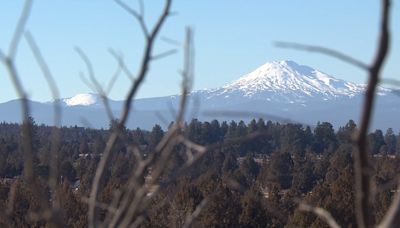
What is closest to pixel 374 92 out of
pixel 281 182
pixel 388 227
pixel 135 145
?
pixel 388 227

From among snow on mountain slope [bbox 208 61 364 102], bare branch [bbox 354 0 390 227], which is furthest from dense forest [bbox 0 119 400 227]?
snow on mountain slope [bbox 208 61 364 102]

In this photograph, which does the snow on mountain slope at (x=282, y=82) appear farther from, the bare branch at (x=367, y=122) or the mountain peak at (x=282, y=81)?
the bare branch at (x=367, y=122)

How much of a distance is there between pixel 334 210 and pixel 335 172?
13.5 meters

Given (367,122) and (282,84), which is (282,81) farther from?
(367,122)

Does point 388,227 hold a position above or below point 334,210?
above

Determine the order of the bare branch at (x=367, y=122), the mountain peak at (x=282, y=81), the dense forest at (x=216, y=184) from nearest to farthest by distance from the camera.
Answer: the bare branch at (x=367, y=122) → the dense forest at (x=216, y=184) → the mountain peak at (x=282, y=81)

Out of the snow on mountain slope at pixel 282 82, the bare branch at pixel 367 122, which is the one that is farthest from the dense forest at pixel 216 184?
the snow on mountain slope at pixel 282 82

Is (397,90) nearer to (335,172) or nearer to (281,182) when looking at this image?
(335,172)

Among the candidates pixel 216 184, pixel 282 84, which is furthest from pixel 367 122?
pixel 282 84

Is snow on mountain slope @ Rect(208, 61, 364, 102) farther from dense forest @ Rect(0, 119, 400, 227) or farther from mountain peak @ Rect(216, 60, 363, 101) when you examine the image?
dense forest @ Rect(0, 119, 400, 227)

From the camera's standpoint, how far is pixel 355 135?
1011 millimetres

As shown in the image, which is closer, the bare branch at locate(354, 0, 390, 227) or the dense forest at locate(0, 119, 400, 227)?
the bare branch at locate(354, 0, 390, 227)

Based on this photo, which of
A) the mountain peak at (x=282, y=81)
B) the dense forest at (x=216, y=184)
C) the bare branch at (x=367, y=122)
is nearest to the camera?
the bare branch at (x=367, y=122)

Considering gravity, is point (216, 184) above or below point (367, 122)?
below
